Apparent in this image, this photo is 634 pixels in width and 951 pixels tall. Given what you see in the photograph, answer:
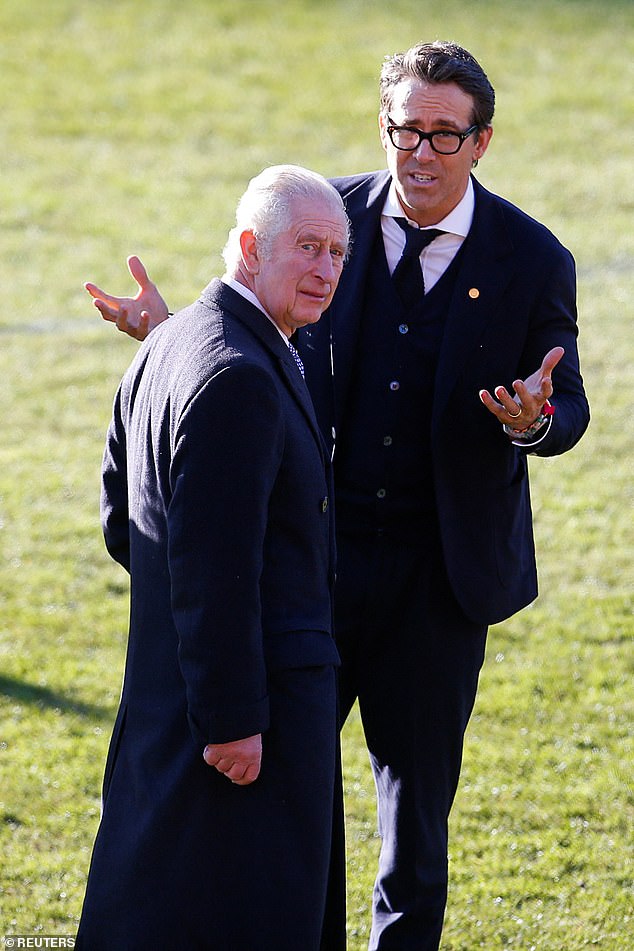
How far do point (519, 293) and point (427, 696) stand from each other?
0.99 m

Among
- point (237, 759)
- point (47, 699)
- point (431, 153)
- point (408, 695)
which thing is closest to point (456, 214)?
point (431, 153)

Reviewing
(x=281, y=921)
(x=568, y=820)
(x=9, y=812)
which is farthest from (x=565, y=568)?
(x=281, y=921)

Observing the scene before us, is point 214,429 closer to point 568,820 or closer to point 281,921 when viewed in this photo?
point 281,921

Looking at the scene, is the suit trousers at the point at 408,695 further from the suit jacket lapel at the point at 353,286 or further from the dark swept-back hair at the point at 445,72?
the dark swept-back hair at the point at 445,72

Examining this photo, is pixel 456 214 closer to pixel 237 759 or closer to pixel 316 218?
pixel 316 218

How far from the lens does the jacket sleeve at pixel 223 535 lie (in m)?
2.45

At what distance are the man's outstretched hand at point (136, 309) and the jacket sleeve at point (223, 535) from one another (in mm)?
882

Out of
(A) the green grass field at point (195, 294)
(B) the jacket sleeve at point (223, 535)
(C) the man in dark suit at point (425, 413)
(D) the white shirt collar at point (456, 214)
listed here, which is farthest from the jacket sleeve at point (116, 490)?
(A) the green grass field at point (195, 294)

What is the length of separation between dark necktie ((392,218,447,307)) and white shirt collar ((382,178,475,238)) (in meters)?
0.02

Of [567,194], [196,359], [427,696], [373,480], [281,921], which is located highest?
[567,194]

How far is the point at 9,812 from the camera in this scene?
4.24m

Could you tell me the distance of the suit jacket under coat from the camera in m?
3.21

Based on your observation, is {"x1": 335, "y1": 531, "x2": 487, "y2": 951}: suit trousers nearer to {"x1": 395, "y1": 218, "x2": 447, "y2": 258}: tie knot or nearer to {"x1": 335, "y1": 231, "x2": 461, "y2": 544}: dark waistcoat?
{"x1": 335, "y1": 231, "x2": 461, "y2": 544}: dark waistcoat

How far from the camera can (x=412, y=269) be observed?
3.31 metres
